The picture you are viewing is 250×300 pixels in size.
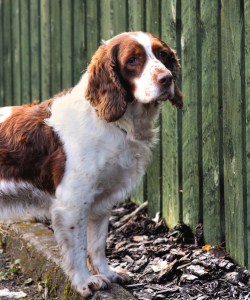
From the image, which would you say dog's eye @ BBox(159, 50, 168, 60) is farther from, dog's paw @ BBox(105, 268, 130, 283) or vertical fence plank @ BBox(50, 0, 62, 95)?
vertical fence plank @ BBox(50, 0, 62, 95)

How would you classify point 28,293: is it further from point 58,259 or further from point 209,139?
point 209,139

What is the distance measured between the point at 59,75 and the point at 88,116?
2558 millimetres

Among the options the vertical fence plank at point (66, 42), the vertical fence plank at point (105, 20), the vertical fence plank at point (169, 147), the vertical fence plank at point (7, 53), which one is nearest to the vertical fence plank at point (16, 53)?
the vertical fence plank at point (7, 53)

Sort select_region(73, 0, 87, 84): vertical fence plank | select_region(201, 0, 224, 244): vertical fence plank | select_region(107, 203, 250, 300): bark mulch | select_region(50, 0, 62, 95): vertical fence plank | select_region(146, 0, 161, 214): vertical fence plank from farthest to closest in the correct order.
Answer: select_region(50, 0, 62, 95): vertical fence plank → select_region(73, 0, 87, 84): vertical fence plank → select_region(146, 0, 161, 214): vertical fence plank → select_region(201, 0, 224, 244): vertical fence plank → select_region(107, 203, 250, 300): bark mulch

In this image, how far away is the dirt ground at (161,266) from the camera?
14.3 feet

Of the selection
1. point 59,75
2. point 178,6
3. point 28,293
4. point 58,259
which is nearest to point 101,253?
point 58,259

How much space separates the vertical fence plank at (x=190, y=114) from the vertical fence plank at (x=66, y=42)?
72.7 inches

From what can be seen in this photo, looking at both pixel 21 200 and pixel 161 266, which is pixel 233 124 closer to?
pixel 161 266

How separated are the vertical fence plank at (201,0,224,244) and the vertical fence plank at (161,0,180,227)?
412 millimetres

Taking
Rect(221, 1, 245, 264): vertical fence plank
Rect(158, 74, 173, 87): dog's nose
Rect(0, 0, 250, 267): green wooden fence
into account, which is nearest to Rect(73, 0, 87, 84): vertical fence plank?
Rect(0, 0, 250, 267): green wooden fence

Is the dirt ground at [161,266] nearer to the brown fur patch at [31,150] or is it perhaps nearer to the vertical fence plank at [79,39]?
the brown fur patch at [31,150]

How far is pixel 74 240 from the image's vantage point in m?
4.48

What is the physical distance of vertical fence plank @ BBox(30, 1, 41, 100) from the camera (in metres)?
7.38

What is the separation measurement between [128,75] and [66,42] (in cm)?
259
